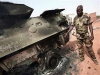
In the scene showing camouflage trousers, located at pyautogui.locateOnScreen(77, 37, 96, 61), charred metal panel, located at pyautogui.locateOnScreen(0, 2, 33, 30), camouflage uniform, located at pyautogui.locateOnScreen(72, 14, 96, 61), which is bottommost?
camouflage trousers, located at pyautogui.locateOnScreen(77, 37, 96, 61)

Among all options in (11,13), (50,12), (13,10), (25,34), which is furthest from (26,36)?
(50,12)

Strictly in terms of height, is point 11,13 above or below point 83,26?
above

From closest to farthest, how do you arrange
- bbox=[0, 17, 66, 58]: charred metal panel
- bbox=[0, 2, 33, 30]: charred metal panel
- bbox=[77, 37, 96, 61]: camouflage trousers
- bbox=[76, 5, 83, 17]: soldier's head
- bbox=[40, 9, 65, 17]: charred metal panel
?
bbox=[0, 17, 66, 58]: charred metal panel
bbox=[76, 5, 83, 17]: soldier's head
bbox=[77, 37, 96, 61]: camouflage trousers
bbox=[0, 2, 33, 30]: charred metal panel
bbox=[40, 9, 65, 17]: charred metal panel

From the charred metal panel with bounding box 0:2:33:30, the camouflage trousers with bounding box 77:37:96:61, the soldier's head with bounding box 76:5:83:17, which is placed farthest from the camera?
the charred metal panel with bounding box 0:2:33:30

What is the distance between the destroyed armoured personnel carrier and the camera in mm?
4477

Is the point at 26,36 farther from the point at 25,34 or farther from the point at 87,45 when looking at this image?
the point at 87,45

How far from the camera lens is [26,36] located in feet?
17.1

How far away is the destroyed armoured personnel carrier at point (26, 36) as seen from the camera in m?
4.48

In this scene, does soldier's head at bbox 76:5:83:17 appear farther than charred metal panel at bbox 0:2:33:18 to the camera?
No

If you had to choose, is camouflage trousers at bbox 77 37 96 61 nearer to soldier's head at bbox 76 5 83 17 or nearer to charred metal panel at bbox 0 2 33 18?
soldier's head at bbox 76 5 83 17

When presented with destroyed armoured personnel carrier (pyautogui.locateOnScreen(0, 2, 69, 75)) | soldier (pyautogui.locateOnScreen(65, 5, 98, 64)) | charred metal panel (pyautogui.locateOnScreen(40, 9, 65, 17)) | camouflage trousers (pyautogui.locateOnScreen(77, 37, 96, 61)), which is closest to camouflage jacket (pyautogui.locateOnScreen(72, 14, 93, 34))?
soldier (pyautogui.locateOnScreen(65, 5, 98, 64))

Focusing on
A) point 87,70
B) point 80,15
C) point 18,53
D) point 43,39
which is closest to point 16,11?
point 43,39

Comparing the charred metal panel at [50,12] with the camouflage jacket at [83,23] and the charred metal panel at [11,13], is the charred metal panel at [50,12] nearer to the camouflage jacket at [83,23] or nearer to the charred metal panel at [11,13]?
the charred metal panel at [11,13]

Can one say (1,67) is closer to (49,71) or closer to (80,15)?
(49,71)
